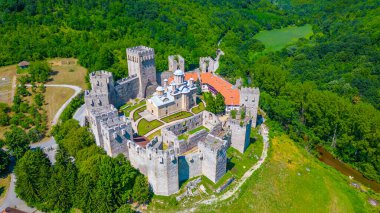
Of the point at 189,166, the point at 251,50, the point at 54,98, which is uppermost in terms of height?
the point at 251,50

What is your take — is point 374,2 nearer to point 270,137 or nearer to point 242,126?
point 270,137

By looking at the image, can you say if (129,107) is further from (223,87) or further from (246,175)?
(246,175)

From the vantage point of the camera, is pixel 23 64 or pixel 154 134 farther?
pixel 23 64

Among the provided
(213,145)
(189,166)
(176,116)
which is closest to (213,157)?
(213,145)

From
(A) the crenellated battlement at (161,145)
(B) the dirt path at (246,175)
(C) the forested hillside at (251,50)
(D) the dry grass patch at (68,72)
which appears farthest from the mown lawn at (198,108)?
(D) the dry grass patch at (68,72)

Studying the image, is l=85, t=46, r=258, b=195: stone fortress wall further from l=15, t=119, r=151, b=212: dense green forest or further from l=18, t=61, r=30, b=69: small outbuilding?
l=18, t=61, r=30, b=69: small outbuilding

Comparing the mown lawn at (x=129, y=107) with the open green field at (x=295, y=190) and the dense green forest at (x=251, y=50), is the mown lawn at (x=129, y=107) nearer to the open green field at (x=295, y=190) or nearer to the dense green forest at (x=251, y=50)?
the dense green forest at (x=251, y=50)

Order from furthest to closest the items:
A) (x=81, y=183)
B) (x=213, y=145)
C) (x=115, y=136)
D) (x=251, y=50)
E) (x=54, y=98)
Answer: (x=251, y=50), (x=54, y=98), (x=213, y=145), (x=115, y=136), (x=81, y=183)

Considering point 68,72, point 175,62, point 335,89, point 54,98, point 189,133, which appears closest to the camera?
point 189,133

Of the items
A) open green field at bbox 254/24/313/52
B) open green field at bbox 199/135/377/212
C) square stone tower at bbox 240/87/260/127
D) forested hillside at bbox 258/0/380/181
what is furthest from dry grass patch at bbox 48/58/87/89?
open green field at bbox 254/24/313/52
